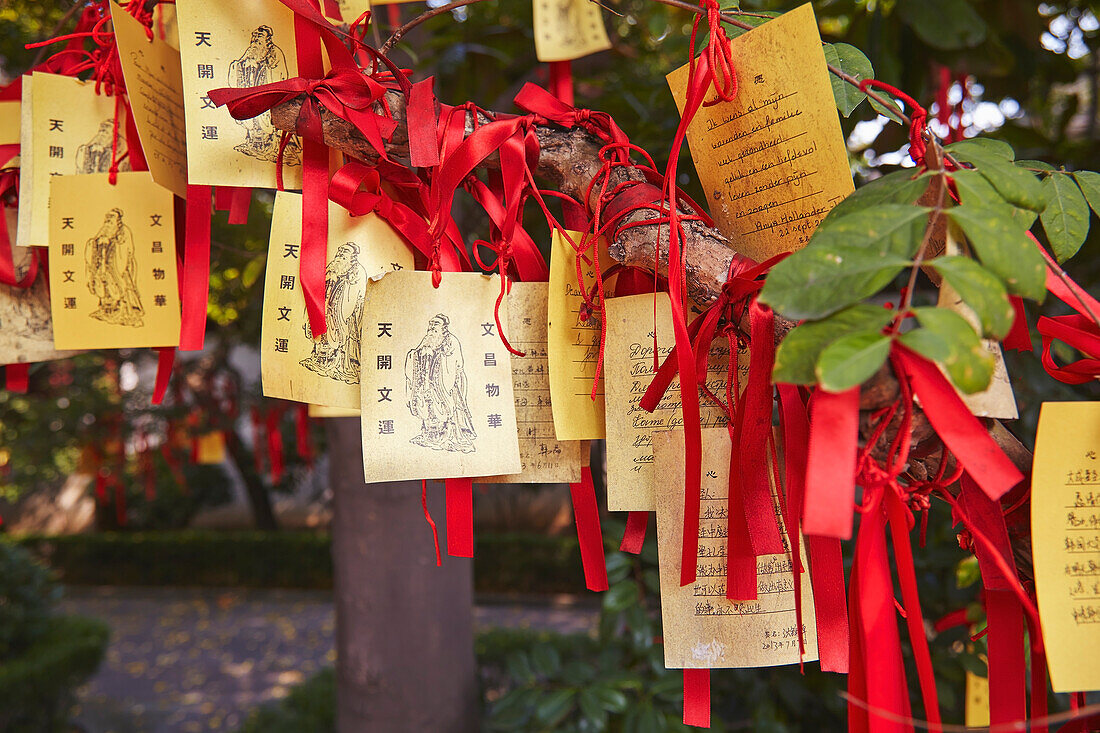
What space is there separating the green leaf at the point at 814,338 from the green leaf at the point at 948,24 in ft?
3.53

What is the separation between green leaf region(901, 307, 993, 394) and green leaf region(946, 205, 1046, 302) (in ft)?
0.16

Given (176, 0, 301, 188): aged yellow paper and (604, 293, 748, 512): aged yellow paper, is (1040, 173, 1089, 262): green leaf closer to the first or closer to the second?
(604, 293, 748, 512): aged yellow paper

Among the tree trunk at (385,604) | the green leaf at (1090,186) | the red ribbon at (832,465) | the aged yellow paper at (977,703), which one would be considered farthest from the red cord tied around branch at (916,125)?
the tree trunk at (385,604)

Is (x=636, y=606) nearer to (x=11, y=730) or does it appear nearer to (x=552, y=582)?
(x=11, y=730)

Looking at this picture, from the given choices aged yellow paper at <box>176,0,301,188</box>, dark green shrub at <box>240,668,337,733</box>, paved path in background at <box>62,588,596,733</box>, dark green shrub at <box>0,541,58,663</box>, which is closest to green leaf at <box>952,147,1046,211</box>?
aged yellow paper at <box>176,0,301,188</box>

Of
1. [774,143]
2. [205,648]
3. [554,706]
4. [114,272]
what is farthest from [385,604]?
[205,648]

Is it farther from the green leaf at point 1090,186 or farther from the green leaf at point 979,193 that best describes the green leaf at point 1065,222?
the green leaf at point 979,193

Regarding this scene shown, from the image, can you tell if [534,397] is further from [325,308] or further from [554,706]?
[554,706]

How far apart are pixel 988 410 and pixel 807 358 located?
0.47 feet

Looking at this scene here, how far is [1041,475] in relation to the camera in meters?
0.41

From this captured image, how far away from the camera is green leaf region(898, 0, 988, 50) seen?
46.1 inches

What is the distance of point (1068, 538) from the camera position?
15.9 inches

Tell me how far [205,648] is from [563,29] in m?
5.69

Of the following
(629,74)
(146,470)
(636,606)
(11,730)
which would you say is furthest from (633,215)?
(146,470)
